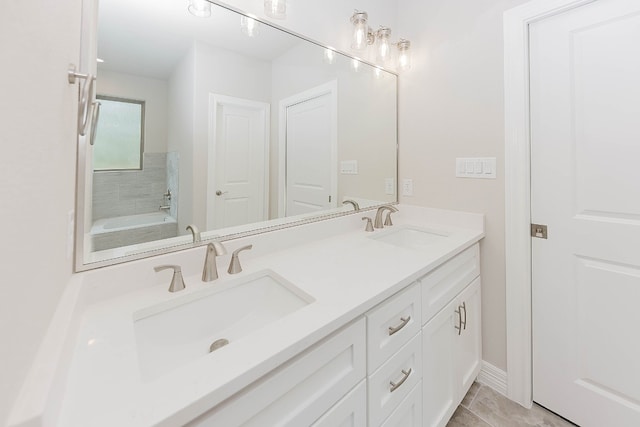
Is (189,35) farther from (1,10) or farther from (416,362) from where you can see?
(416,362)

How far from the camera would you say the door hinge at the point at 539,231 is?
1.36 m

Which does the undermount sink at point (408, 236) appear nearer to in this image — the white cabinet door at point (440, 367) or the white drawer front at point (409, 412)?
the white cabinet door at point (440, 367)

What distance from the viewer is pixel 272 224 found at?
1284 millimetres

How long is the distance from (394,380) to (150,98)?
1256 mm

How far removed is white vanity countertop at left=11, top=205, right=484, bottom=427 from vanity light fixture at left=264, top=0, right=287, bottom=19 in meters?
0.98

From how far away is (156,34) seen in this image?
3.18 feet

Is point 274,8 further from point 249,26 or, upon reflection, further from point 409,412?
point 409,412

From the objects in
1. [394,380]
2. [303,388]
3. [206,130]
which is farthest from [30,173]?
[394,380]

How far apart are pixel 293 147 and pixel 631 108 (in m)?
1.43

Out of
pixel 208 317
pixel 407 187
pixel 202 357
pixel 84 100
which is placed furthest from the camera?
pixel 407 187

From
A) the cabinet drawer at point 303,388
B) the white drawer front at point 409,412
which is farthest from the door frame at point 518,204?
the cabinet drawer at point 303,388

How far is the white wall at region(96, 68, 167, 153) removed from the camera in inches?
35.5

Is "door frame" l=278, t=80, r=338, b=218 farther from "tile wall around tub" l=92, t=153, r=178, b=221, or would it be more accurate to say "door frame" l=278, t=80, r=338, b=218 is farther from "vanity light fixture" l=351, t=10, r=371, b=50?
"tile wall around tub" l=92, t=153, r=178, b=221

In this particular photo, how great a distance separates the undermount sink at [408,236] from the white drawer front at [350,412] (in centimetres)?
90
